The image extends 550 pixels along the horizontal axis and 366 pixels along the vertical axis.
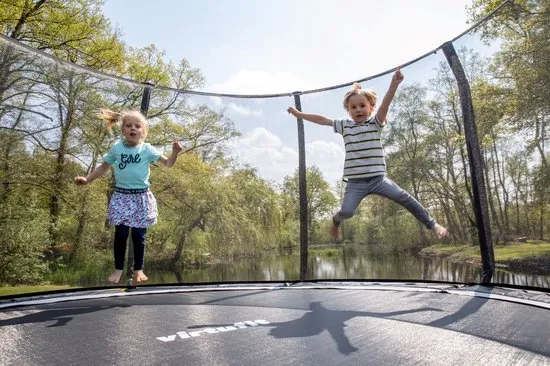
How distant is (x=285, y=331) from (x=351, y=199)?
881mm

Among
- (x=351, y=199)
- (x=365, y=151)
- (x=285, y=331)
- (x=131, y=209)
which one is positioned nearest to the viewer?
(x=285, y=331)

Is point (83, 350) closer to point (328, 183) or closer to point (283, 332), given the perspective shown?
point (283, 332)

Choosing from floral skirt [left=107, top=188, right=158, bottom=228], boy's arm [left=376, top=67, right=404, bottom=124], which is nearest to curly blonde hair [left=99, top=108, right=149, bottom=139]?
floral skirt [left=107, top=188, right=158, bottom=228]

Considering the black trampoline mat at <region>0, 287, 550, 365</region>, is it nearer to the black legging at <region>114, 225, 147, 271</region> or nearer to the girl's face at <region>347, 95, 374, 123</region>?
the black legging at <region>114, 225, 147, 271</region>

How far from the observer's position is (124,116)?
249cm

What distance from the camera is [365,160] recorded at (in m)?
2.19

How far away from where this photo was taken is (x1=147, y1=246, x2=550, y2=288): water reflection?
2.20 m

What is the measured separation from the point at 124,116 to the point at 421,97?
5.76 feet

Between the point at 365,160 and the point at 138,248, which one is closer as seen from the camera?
the point at 365,160

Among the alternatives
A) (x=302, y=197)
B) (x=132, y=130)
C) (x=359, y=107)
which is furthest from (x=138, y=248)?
(x=359, y=107)

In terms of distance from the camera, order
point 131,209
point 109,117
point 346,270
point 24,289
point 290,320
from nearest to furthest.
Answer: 1. point 290,320
2. point 131,209
3. point 24,289
4. point 109,117
5. point 346,270

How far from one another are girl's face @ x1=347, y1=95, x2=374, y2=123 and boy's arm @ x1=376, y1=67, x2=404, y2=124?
0.08m

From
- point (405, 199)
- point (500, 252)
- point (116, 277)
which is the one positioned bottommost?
point (116, 277)

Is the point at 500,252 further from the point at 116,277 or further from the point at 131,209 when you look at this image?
the point at 116,277
